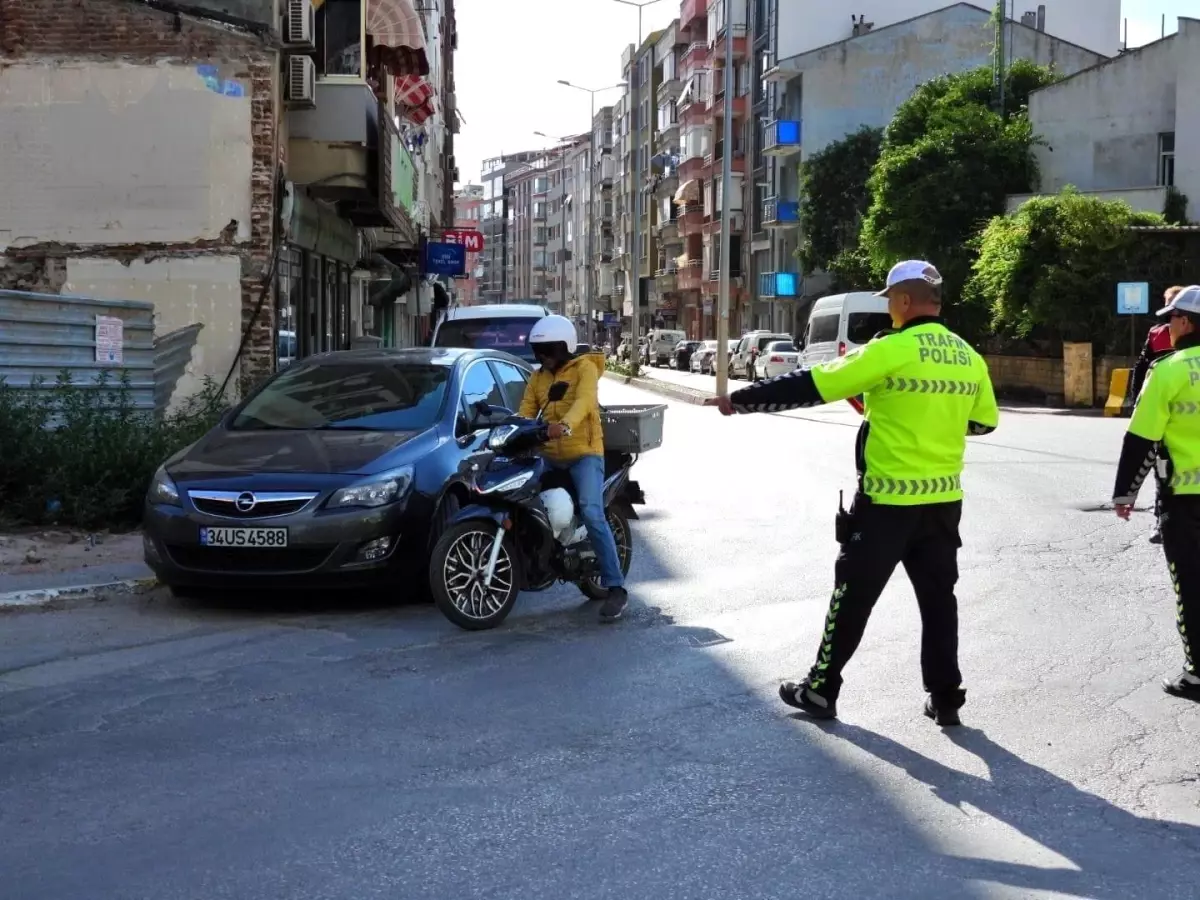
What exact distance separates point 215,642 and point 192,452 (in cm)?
175

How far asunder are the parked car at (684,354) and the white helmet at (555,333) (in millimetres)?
61142

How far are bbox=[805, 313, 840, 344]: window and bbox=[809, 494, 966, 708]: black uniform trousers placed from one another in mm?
32475

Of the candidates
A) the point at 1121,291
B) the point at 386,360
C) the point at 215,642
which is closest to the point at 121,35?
the point at 386,360

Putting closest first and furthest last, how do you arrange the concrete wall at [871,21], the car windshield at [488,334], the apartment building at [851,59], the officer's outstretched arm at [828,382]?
the officer's outstretched arm at [828,382] → the car windshield at [488,334] → the apartment building at [851,59] → the concrete wall at [871,21]

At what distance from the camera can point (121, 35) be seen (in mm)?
18578

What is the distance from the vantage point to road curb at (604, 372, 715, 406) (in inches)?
1549

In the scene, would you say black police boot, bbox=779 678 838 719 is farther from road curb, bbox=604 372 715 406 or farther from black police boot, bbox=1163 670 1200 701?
road curb, bbox=604 372 715 406

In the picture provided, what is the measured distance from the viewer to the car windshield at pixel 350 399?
991cm

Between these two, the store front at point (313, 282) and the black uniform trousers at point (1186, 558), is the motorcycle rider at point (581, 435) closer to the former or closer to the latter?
the black uniform trousers at point (1186, 558)

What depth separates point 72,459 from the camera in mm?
11922

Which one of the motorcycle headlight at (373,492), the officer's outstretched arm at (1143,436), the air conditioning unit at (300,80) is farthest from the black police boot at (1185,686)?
the air conditioning unit at (300,80)

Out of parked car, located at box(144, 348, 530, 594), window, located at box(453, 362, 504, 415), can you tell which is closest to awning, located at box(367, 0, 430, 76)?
window, located at box(453, 362, 504, 415)

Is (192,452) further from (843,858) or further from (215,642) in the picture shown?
(843,858)

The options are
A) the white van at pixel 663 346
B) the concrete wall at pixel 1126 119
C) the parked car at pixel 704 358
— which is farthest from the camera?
the white van at pixel 663 346
